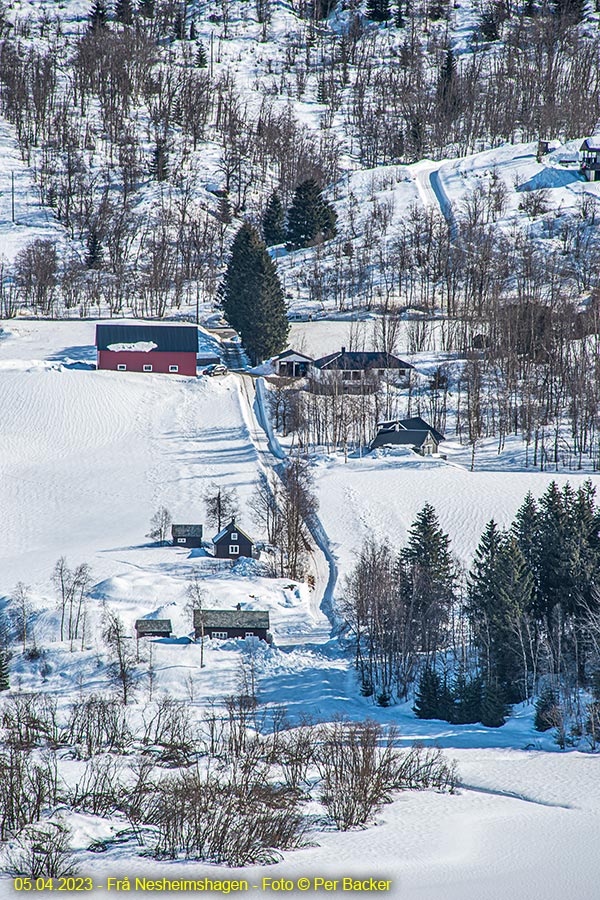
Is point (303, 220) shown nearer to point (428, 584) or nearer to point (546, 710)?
point (428, 584)

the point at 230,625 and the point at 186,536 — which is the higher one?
the point at 186,536

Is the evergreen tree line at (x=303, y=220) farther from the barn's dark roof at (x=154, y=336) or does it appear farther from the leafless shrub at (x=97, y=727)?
the leafless shrub at (x=97, y=727)

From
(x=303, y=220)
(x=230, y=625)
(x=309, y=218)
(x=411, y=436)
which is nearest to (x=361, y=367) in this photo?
(x=411, y=436)

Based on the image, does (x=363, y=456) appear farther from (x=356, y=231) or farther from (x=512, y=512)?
(x=356, y=231)

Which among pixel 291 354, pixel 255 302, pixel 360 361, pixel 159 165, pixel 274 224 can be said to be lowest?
pixel 360 361

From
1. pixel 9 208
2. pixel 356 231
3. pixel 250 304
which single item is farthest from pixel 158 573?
pixel 9 208

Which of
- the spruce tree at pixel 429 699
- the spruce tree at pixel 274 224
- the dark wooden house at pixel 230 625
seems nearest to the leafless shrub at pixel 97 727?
the dark wooden house at pixel 230 625

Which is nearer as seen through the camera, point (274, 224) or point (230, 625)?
point (230, 625)

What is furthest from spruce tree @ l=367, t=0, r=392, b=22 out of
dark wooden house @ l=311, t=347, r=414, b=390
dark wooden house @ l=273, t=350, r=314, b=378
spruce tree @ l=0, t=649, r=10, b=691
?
spruce tree @ l=0, t=649, r=10, b=691
